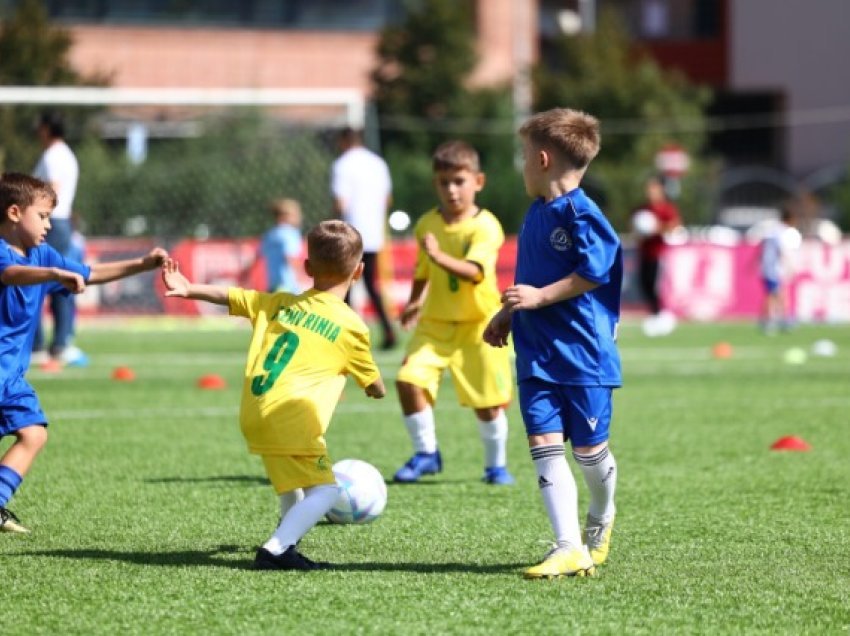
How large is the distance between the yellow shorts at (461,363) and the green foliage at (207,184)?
19316 mm

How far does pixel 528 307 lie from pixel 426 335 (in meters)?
2.87

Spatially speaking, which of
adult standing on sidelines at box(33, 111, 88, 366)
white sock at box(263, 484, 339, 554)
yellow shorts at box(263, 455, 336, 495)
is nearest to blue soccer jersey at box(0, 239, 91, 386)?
yellow shorts at box(263, 455, 336, 495)

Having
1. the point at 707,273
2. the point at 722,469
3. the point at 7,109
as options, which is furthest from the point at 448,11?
the point at 722,469

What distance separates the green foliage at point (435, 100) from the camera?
39438mm

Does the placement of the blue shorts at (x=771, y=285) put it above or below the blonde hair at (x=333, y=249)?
below

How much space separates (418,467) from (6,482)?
8.02 ft

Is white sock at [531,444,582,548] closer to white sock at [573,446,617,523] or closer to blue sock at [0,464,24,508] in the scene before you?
white sock at [573,446,617,523]

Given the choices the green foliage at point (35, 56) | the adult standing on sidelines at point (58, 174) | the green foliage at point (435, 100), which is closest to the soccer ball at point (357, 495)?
the adult standing on sidelines at point (58, 174)

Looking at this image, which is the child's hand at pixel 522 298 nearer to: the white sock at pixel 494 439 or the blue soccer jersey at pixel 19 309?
the blue soccer jersey at pixel 19 309

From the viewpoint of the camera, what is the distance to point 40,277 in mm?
6371

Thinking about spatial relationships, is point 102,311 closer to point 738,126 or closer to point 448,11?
point 448,11

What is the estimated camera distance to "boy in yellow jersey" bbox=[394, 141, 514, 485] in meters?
8.26

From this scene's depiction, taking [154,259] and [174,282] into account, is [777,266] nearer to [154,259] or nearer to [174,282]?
[154,259]

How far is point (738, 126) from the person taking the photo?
55125 millimetres
